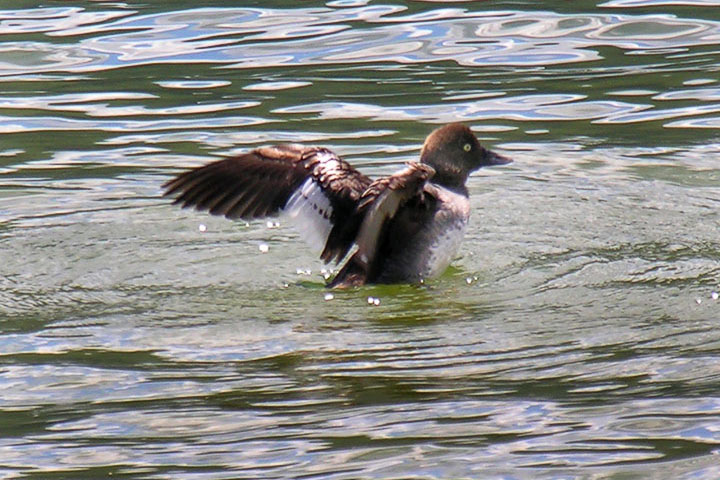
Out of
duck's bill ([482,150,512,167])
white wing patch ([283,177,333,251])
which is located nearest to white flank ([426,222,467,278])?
white wing patch ([283,177,333,251])

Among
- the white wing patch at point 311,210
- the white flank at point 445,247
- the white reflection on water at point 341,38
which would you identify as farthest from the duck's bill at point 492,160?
the white reflection on water at point 341,38

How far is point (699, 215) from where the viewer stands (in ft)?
29.3

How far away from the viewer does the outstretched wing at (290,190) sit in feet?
25.6

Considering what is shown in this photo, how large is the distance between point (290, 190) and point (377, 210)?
54 cm

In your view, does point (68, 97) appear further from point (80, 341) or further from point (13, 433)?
point (13, 433)

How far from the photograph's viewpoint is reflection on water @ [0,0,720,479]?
5457 mm

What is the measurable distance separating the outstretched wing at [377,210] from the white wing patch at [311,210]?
0.19 m

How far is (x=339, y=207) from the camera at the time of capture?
782cm

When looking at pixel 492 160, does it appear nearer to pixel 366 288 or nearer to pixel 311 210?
pixel 366 288

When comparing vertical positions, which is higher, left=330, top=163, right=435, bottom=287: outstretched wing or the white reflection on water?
the white reflection on water

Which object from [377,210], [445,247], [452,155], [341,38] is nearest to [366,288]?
[445,247]

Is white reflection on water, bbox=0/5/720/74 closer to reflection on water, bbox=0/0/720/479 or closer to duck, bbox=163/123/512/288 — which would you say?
reflection on water, bbox=0/0/720/479

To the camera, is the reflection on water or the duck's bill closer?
the reflection on water

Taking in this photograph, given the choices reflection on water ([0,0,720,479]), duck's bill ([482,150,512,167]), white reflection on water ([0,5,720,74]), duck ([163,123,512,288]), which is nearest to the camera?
reflection on water ([0,0,720,479])
